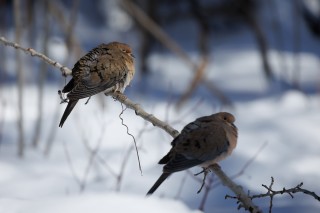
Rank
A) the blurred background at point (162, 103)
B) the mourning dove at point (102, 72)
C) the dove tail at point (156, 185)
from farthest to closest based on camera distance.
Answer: the blurred background at point (162, 103), the mourning dove at point (102, 72), the dove tail at point (156, 185)

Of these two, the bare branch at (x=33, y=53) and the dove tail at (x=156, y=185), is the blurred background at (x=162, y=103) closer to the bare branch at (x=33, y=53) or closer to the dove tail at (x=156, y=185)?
the bare branch at (x=33, y=53)

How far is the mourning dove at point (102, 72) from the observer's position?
11.0ft

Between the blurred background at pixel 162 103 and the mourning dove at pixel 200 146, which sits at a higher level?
the blurred background at pixel 162 103

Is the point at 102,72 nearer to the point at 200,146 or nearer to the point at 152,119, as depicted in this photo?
the point at 152,119

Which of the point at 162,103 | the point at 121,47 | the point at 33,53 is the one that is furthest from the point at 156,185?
the point at 162,103

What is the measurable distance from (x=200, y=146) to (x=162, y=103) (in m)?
5.04

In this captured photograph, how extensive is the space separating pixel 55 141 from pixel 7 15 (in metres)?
4.89

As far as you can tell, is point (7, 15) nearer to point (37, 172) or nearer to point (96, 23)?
point (96, 23)

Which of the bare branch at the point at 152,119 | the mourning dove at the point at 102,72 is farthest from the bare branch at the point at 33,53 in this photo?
the bare branch at the point at 152,119

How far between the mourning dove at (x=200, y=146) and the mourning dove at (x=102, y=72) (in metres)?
0.62

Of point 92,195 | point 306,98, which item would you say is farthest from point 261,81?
point 92,195

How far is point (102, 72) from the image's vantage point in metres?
3.50

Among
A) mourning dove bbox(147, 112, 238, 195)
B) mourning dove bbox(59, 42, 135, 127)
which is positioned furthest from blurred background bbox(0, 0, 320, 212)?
mourning dove bbox(147, 112, 238, 195)

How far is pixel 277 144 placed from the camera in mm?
6758
